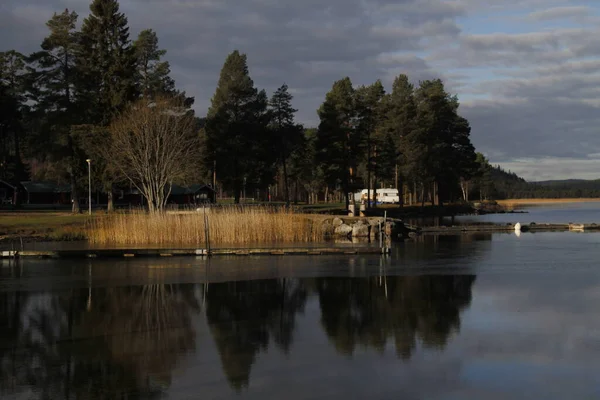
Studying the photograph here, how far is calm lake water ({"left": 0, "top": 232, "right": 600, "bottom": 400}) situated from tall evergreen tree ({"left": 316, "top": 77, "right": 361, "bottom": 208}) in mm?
45403

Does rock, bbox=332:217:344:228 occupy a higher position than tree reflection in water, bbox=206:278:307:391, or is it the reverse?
rock, bbox=332:217:344:228

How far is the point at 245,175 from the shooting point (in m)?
70.8

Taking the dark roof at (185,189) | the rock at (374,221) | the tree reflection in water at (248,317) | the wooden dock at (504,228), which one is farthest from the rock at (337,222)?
the dark roof at (185,189)

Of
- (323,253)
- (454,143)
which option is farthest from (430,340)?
(454,143)

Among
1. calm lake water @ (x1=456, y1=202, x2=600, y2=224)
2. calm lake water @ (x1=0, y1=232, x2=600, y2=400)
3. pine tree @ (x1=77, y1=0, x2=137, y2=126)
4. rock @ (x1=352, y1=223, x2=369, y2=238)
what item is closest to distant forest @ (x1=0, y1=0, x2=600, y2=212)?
pine tree @ (x1=77, y1=0, x2=137, y2=126)

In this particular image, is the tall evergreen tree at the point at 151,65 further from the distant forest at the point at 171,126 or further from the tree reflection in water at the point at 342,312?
the tree reflection in water at the point at 342,312

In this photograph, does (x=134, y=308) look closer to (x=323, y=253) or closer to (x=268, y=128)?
(x=323, y=253)

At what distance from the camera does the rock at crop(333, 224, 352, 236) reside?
143 feet

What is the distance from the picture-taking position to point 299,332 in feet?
46.8

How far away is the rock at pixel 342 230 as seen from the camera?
43562 mm

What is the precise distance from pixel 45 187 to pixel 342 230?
50.9 m

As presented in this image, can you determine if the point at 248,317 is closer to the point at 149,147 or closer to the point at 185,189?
the point at 149,147

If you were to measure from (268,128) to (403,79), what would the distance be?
22.9 meters

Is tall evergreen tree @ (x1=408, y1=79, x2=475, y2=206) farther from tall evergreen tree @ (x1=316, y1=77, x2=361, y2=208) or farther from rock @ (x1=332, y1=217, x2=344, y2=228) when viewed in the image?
rock @ (x1=332, y1=217, x2=344, y2=228)
